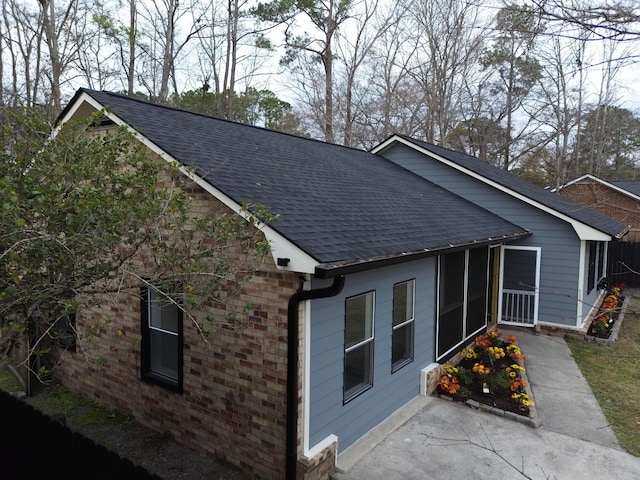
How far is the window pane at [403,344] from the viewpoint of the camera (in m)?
6.49

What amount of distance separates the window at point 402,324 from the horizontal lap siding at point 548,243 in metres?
4.77

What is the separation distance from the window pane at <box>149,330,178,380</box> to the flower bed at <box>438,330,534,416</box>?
3.99m

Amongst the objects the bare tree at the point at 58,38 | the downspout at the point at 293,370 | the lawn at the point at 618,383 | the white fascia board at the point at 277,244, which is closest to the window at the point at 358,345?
the downspout at the point at 293,370

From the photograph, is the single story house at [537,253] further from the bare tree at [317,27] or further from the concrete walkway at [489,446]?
the bare tree at [317,27]

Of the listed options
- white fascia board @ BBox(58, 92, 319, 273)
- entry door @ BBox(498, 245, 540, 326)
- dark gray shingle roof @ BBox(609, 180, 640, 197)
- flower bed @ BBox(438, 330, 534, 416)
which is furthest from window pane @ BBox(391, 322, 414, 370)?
dark gray shingle roof @ BBox(609, 180, 640, 197)

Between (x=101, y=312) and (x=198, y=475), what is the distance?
2802 mm

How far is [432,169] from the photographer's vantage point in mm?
12367

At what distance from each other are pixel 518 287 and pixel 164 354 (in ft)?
27.9

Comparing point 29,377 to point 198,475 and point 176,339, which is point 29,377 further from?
point 198,475

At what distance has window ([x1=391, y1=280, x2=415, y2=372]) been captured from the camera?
6.38m

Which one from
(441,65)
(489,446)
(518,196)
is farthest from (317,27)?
(489,446)

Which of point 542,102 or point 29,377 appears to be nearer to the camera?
point 29,377

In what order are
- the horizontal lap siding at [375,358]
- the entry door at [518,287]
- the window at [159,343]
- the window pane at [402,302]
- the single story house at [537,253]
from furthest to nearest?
the entry door at [518,287] → the single story house at [537,253] → the window pane at [402,302] → the window at [159,343] → the horizontal lap siding at [375,358]

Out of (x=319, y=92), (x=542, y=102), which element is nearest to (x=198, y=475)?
(x=319, y=92)
